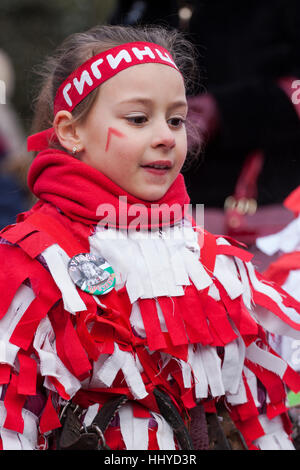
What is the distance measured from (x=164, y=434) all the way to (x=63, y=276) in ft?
1.22

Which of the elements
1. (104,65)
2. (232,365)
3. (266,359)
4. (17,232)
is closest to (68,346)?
(17,232)

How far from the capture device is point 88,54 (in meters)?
1.52

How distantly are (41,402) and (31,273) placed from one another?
0.26 metres

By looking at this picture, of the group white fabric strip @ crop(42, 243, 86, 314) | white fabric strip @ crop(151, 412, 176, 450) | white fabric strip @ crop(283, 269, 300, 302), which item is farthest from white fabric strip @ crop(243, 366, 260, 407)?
white fabric strip @ crop(42, 243, 86, 314)

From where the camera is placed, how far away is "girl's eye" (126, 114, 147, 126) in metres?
1.42

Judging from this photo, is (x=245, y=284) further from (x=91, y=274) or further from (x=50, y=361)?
(x=50, y=361)

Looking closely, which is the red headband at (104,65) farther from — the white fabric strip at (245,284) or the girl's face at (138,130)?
the white fabric strip at (245,284)

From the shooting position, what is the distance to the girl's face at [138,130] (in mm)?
1412

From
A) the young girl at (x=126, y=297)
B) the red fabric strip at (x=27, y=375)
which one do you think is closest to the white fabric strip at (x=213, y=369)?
the young girl at (x=126, y=297)

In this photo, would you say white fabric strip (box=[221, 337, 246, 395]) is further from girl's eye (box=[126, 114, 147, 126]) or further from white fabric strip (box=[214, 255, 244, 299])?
girl's eye (box=[126, 114, 147, 126])

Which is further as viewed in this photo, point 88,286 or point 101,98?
point 101,98
